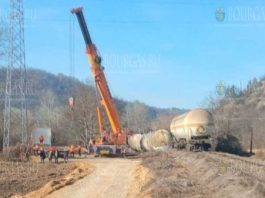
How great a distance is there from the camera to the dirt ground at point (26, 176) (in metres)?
26.3

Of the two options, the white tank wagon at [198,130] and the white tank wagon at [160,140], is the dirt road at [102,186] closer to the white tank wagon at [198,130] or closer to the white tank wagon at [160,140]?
the white tank wagon at [198,130]

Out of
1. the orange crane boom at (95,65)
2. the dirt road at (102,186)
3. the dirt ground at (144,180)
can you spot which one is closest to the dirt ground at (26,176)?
the dirt ground at (144,180)

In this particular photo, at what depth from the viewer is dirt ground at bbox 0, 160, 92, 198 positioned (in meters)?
26.3

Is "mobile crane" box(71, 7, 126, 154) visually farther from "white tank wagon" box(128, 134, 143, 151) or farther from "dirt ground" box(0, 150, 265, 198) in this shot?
"dirt ground" box(0, 150, 265, 198)

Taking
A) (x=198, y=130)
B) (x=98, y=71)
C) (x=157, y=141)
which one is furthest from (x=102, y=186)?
(x=98, y=71)

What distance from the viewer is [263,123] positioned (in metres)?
65.3

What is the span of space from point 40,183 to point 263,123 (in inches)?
1675

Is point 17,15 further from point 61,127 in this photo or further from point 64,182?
point 61,127

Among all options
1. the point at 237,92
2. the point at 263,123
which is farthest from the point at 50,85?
the point at 263,123

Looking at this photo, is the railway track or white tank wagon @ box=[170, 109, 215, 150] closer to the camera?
the railway track

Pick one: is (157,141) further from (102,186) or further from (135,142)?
(102,186)

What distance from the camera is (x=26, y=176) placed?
3142 centimetres

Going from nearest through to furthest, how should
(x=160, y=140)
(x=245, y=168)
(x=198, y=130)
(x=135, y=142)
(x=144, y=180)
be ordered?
(x=245, y=168), (x=144, y=180), (x=198, y=130), (x=160, y=140), (x=135, y=142)

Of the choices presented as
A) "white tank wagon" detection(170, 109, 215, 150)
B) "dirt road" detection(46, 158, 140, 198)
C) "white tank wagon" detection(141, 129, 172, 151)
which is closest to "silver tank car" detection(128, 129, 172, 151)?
"white tank wagon" detection(141, 129, 172, 151)
